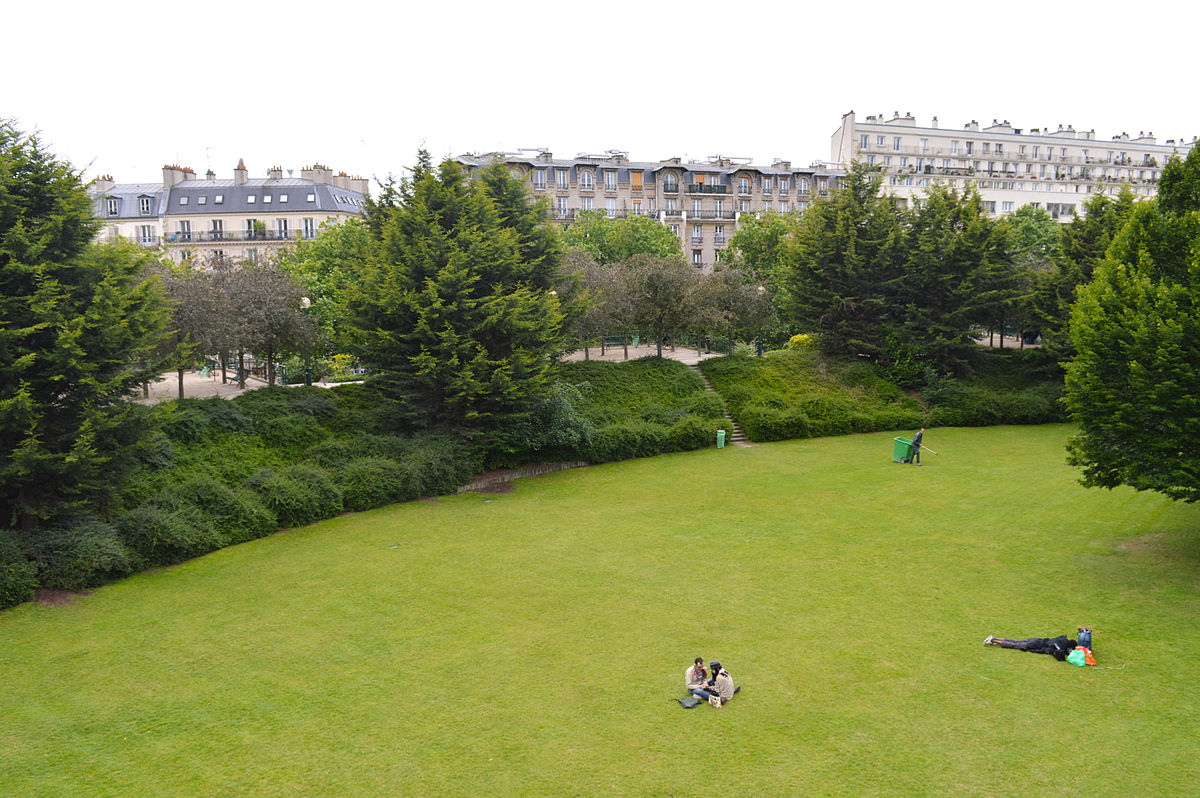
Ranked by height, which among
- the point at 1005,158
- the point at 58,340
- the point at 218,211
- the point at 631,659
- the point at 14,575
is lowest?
the point at 631,659

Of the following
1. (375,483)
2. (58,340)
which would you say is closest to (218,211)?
(375,483)

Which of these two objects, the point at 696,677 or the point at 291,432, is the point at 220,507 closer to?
the point at 291,432

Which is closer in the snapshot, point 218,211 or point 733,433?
point 733,433

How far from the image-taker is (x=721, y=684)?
14.3m

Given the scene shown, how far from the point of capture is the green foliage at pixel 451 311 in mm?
31500

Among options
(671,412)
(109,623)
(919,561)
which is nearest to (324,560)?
(109,623)

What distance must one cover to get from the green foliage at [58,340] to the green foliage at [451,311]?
10.2 meters

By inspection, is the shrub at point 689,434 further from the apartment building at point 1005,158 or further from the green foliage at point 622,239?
the apartment building at point 1005,158

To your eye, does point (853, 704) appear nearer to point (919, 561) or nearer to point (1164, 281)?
point (919, 561)

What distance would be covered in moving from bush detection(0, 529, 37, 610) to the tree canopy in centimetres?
2823

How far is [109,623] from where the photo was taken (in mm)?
18703

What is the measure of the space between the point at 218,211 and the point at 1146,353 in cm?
7449

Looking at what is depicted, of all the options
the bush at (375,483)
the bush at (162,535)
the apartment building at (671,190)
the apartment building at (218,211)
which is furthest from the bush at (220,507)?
the apartment building at (671,190)

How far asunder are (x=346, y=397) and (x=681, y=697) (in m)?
27.1
